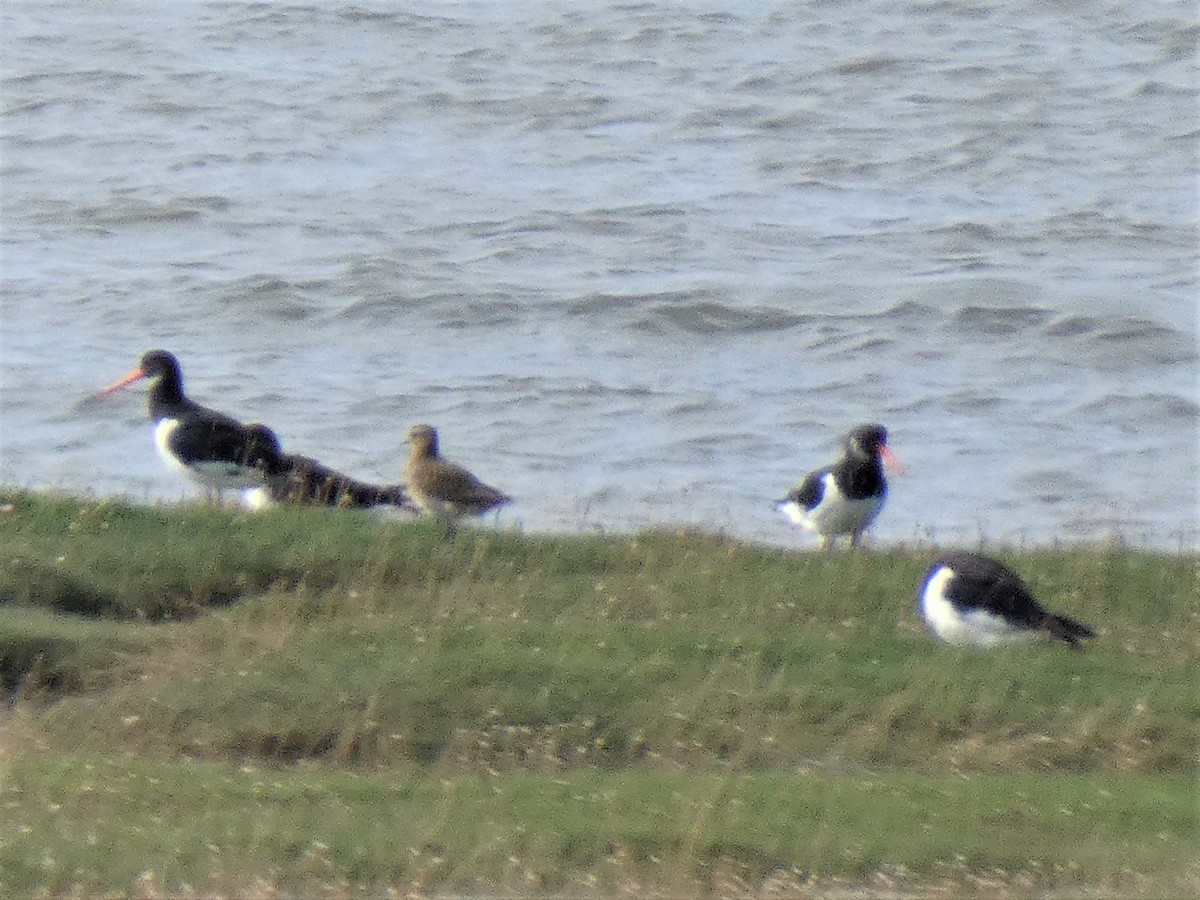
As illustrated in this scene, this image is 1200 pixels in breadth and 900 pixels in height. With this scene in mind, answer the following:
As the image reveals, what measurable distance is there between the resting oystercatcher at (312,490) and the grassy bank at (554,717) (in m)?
1.32

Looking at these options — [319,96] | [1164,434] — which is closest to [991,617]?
[1164,434]

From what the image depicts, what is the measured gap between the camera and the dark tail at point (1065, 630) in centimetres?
1386

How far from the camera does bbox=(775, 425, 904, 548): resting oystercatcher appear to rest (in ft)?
56.4

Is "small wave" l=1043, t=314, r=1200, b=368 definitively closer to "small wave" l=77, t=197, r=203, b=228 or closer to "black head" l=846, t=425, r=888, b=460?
"small wave" l=77, t=197, r=203, b=228

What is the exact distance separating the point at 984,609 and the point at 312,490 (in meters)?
6.46

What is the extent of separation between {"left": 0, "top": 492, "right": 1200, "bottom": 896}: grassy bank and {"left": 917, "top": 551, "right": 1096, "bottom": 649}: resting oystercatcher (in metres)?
0.18

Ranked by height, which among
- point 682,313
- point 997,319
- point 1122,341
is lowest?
point 1122,341

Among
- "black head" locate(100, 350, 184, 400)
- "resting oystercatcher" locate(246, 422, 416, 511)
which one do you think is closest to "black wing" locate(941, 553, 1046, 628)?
"resting oystercatcher" locate(246, 422, 416, 511)

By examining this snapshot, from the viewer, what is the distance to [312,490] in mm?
18078

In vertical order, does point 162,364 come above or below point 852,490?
above

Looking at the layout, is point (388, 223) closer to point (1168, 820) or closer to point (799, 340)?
point (799, 340)

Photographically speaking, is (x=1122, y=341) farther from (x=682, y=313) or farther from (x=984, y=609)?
(x=984, y=609)

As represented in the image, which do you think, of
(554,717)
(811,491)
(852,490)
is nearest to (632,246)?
(811,491)

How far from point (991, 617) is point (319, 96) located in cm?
3451
